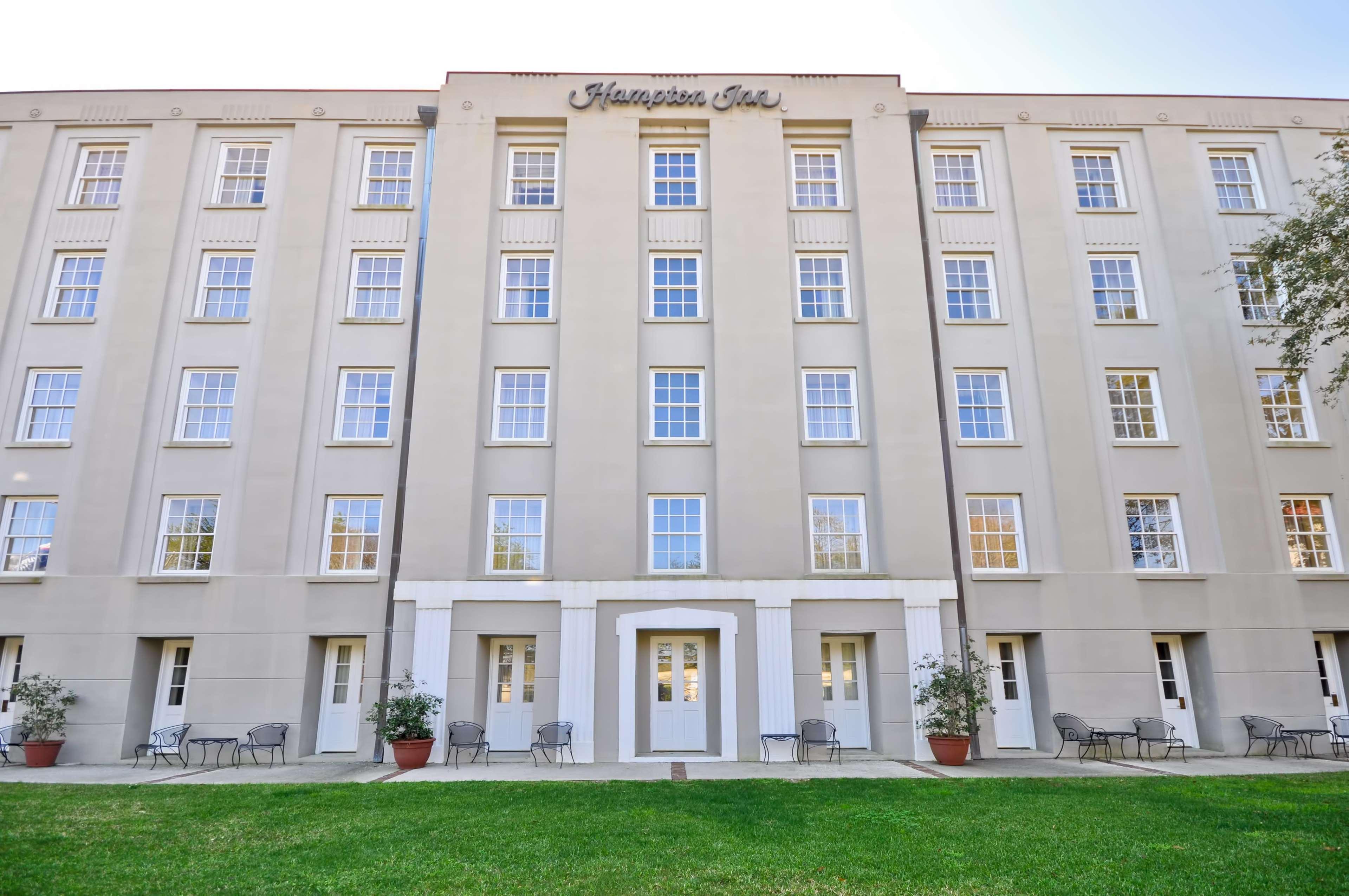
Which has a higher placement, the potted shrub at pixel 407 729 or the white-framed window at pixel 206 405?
the white-framed window at pixel 206 405

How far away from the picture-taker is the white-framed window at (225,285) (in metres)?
18.4

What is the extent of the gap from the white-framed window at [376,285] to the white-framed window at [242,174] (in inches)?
119

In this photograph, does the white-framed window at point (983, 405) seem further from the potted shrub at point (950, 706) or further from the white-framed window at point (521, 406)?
the white-framed window at point (521, 406)

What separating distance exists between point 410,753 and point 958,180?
711 inches

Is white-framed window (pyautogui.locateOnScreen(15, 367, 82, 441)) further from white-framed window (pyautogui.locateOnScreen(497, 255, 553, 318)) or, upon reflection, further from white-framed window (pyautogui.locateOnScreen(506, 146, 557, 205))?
white-framed window (pyautogui.locateOnScreen(506, 146, 557, 205))

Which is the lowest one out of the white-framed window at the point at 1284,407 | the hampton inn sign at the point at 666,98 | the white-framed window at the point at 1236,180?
the white-framed window at the point at 1284,407

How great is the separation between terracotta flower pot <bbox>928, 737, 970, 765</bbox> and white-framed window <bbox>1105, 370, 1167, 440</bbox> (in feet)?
26.3

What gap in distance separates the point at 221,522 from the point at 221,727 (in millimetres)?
4250

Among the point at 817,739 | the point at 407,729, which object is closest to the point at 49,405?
the point at 407,729

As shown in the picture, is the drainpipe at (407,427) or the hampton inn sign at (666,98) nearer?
the drainpipe at (407,427)

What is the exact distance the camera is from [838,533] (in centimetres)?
1706

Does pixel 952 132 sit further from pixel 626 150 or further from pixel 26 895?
pixel 26 895

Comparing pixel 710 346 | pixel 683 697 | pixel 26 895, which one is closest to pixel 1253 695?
pixel 683 697

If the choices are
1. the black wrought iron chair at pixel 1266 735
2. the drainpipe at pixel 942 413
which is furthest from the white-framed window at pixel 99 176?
the black wrought iron chair at pixel 1266 735
